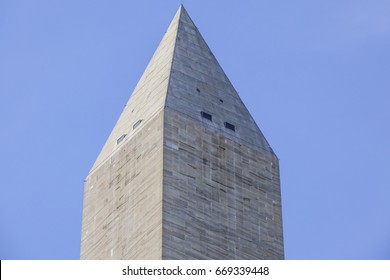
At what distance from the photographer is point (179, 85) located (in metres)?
96.8

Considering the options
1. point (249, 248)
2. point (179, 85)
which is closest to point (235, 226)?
point (249, 248)

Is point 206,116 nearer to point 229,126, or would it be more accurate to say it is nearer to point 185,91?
point 229,126

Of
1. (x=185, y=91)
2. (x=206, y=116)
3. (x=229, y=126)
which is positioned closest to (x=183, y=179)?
(x=206, y=116)

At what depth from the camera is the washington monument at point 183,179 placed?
9125cm

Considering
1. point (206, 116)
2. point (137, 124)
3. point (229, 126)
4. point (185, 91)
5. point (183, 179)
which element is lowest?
point (183, 179)

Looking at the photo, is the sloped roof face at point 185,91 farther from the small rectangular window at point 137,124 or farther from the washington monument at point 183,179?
the small rectangular window at point 137,124

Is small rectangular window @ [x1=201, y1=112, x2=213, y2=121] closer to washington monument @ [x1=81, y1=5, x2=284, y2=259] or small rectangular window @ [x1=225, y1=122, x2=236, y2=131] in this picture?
washington monument @ [x1=81, y1=5, x2=284, y2=259]

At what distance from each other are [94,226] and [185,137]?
18.0 ft

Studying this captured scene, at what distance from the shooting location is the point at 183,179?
303 ft

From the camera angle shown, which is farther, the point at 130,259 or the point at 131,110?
the point at 131,110

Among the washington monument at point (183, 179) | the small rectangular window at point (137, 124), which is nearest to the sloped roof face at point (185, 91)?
the washington monument at point (183, 179)

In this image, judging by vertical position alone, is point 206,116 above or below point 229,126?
above

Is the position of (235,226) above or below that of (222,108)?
below

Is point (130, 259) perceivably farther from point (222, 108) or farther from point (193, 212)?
point (222, 108)
